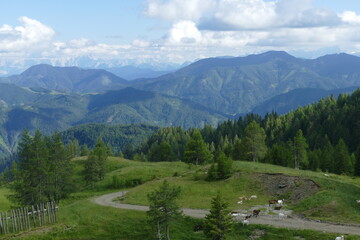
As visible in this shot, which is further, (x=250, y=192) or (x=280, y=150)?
(x=280, y=150)

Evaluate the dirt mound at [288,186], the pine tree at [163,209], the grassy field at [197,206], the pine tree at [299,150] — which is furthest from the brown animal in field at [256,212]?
the pine tree at [299,150]

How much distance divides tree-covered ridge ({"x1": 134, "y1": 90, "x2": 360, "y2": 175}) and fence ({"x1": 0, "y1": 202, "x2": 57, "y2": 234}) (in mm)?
63612

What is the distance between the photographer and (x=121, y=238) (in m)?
46.0

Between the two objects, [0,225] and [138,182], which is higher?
[0,225]

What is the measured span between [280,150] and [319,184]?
44114 millimetres

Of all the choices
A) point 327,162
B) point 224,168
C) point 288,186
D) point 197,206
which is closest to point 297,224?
point 197,206

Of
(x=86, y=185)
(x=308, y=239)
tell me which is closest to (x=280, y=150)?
(x=86, y=185)

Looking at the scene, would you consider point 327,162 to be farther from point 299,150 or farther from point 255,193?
point 255,193

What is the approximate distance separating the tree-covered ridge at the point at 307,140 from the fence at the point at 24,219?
209 feet

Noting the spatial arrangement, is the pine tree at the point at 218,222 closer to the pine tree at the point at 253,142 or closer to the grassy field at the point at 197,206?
the grassy field at the point at 197,206

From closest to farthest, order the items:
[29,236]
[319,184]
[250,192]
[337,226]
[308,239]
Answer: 1. [308,239]
2. [337,226]
3. [29,236]
4. [319,184]
5. [250,192]

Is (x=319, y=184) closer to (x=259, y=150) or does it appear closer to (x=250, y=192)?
(x=250, y=192)

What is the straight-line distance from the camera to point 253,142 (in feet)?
335

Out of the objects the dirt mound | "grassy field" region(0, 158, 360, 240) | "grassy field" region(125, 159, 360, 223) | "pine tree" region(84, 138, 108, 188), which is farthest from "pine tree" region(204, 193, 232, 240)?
"pine tree" region(84, 138, 108, 188)
